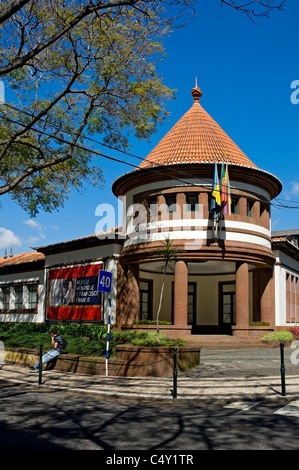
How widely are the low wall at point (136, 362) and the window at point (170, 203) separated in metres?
9.50

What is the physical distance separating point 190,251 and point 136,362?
29.1ft

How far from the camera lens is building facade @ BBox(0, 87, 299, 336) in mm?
23031

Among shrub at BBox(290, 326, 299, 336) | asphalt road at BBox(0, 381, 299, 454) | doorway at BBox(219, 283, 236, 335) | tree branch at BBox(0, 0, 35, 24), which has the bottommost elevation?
asphalt road at BBox(0, 381, 299, 454)

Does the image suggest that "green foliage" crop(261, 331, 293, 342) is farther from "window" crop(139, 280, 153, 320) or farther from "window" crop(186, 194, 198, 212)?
"window" crop(139, 280, 153, 320)

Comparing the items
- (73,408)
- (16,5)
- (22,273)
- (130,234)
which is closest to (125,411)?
(73,408)

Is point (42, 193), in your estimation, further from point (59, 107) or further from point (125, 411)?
point (125, 411)

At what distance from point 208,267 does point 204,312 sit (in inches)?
141

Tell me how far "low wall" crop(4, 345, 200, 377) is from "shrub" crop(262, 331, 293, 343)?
323 inches

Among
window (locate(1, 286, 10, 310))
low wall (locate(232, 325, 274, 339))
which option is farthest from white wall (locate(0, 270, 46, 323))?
low wall (locate(232, 325, 274, 339))

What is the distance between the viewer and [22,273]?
34281mm

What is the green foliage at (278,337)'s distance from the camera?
23.0 metres

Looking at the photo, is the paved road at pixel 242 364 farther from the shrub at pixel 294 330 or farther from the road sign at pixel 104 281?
the shrub at pixel 294 330

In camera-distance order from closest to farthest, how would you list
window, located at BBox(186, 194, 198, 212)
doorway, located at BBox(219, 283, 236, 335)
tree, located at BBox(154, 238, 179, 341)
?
tree, located at BBox(154, 238, 179, 341) → window, located at BBox(186, 194, 198, 212) → doorway, located at BBox(219, 283, 236, 335)

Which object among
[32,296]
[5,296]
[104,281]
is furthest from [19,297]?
[104,281]
